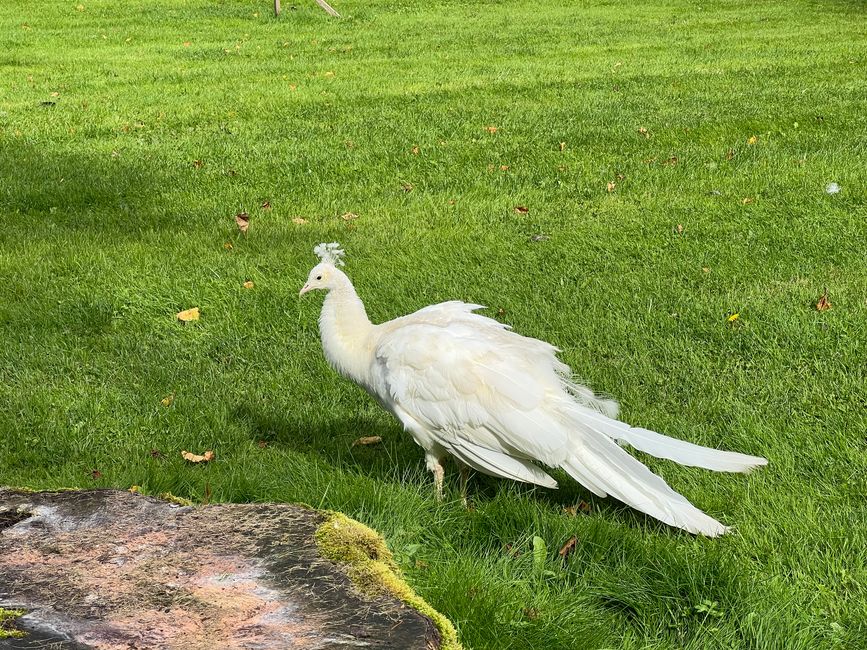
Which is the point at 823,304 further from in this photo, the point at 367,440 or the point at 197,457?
the point at 197,457

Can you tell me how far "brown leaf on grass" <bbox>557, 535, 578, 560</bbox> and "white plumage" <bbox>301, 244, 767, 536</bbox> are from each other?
19cm

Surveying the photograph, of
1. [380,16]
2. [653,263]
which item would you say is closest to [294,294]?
[653,263]

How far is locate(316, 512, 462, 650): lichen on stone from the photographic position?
7.90ft

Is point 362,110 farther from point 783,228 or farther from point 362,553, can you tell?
point 362,553

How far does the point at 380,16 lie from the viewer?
19.5m

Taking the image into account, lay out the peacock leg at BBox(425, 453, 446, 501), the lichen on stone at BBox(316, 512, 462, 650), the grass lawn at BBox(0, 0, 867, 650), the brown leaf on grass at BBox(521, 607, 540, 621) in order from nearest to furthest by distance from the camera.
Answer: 1. the lichen on stone at BBox(316, 512, 462, 650)
2. the brown leaf on grass at BBox(521, 607, 540, 621)
3. the grass lawn at BBox(0, 0, 867, 650)
4. the peacock leg at BBox(425, 453, 446, 501)

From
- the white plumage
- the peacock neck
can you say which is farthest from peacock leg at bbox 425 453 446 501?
the peacock neck

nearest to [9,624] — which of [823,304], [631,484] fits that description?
[631,484]

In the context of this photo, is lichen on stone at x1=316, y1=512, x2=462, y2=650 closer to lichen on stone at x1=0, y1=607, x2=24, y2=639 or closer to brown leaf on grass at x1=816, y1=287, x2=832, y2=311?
lichen on stone at x1=0, y1=607, x2=24, y2=639

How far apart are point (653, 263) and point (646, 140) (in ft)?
11.1

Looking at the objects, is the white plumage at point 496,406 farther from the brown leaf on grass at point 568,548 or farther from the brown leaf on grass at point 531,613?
the brown leaf on grass at point 531,613

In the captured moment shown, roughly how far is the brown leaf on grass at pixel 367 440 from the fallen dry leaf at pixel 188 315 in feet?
5.95

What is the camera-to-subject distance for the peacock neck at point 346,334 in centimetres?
413

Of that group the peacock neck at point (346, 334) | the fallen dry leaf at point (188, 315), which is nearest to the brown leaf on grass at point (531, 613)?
the peacock neck at point (346, 334)
